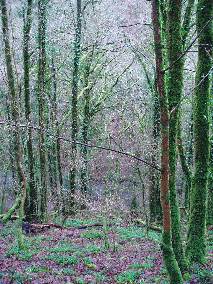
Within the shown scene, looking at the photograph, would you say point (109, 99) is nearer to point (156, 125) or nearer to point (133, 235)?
point (156, 125)

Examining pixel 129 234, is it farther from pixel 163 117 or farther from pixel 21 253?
pixel 163 117

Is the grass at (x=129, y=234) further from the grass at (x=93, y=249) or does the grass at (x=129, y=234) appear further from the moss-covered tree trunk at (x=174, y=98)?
the moss-covered tree trunk at (x=174, y=98)

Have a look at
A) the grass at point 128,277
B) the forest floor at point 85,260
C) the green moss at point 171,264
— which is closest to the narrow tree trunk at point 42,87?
the forest floor at point 85,260

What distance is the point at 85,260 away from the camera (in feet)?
40.2

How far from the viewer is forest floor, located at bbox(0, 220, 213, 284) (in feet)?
33.6

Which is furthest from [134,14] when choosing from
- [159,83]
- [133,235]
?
[159,83]

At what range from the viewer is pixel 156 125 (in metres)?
20.5

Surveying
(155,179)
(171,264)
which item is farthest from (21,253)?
(155,179)

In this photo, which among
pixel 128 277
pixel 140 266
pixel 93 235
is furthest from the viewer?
pixel 93 235

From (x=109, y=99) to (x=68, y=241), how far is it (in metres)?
14.7

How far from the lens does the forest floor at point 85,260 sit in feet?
33.6

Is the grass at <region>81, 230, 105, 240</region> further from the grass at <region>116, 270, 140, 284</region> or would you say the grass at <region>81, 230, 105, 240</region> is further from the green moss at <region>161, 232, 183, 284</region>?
the green moss at <region>161, 232, 183, 284</region>

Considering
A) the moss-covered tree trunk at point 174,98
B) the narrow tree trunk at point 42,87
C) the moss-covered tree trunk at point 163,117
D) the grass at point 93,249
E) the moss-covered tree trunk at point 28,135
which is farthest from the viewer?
the narrow tree trunk at point 42,87

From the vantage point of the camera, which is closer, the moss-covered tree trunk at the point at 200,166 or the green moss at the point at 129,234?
the moss-covered tree trunk at the point at 200,166
